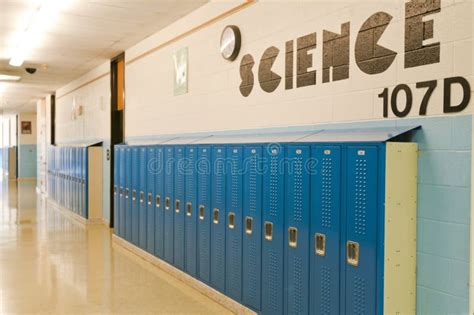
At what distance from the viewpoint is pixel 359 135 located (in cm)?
318

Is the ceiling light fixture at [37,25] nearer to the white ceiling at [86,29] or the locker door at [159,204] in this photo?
the white ceiling at [86,29]

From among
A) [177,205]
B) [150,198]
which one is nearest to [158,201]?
[150,198]

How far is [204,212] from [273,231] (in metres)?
1.23

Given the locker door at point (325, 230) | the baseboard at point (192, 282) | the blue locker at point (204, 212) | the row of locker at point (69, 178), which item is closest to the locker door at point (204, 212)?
the blue locker at point (204, 212)

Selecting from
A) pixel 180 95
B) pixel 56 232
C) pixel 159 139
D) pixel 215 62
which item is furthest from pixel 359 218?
pixel 56 232

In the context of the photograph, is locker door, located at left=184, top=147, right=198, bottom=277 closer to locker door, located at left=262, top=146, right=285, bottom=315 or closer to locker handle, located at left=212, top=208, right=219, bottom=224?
locker handle, located at left=212, top=208, right=219, bottom=224

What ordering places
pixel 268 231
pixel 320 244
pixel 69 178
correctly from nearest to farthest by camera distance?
pixel 320 244 → pixel 268 231 → pixel 69 178

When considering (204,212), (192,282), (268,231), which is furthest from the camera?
(192,282)

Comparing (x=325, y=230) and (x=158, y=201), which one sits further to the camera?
(x=158, y=201)

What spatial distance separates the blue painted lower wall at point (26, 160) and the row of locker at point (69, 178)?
364 inches

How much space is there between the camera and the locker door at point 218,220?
176 inches

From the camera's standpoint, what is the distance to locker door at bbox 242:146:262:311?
395 centimetres

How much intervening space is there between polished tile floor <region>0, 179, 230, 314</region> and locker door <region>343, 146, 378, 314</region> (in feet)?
5.64

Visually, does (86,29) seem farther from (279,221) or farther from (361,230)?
(361,230)
